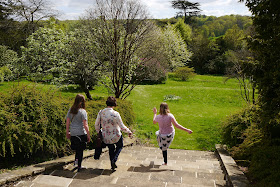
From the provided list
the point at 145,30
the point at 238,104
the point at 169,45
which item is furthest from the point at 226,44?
the point at 145,30

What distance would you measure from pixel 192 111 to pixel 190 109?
2.05ft

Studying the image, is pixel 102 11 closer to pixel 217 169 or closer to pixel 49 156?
pixel 49 156

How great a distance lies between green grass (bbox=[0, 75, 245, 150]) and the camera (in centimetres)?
987

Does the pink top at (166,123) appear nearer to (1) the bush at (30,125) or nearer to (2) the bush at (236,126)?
(1) the bush at (30,125)

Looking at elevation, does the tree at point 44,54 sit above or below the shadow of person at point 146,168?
above

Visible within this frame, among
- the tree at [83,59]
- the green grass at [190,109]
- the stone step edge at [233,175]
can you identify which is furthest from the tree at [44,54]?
the stone step edge at [233,175]

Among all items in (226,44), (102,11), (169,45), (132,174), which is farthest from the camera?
(226,44)

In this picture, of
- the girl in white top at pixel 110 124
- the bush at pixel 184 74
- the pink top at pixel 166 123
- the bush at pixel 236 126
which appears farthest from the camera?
the bush at pixel 184 74

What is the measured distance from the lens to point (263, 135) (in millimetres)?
5344

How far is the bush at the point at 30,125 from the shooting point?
4461 mm

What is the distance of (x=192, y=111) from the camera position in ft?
49.7

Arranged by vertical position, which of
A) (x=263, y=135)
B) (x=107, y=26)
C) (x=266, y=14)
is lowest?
(x=263, y=135)

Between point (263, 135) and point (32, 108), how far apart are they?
520 centimetres

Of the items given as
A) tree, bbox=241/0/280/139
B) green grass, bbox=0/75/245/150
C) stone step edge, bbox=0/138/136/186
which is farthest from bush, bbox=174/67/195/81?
stone step edge, bbox=0/138/136/186
